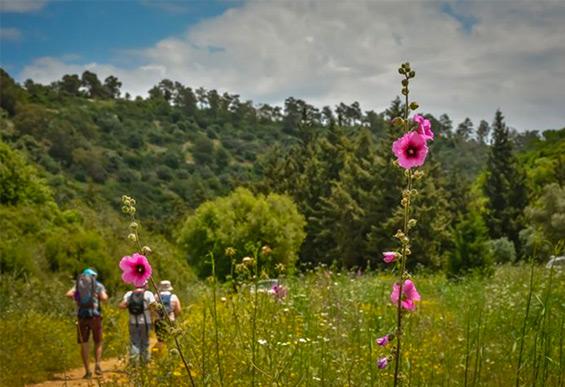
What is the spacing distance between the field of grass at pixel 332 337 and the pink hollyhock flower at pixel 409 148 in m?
0.71

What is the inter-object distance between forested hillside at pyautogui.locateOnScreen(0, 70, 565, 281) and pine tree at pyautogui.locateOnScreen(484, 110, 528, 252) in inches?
3.6

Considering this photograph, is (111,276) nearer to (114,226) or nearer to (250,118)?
(114,226)

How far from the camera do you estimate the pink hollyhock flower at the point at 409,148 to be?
9.09 ft

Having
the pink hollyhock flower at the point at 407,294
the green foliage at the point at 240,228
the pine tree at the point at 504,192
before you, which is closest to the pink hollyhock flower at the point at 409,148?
the pink hollyhock flower at the point at 407,294

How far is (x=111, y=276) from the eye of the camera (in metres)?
17.6

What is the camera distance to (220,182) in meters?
69.4

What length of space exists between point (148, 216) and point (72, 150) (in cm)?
1081

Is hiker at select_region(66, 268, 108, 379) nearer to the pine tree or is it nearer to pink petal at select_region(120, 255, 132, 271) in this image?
pink petal at select_region(120, 255, 132, 271)

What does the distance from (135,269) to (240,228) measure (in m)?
32.7

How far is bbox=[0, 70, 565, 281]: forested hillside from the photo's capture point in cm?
1920

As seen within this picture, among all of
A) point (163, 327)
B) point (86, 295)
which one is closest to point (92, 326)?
point (86, 295)

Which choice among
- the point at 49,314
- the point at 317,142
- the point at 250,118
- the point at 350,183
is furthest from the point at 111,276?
the point at 250,118

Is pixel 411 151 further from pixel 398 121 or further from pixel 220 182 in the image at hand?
pixel 220 182

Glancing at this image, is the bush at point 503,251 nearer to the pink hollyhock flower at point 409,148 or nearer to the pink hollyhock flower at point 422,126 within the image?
the pink hollyhock flower at point 422,126
